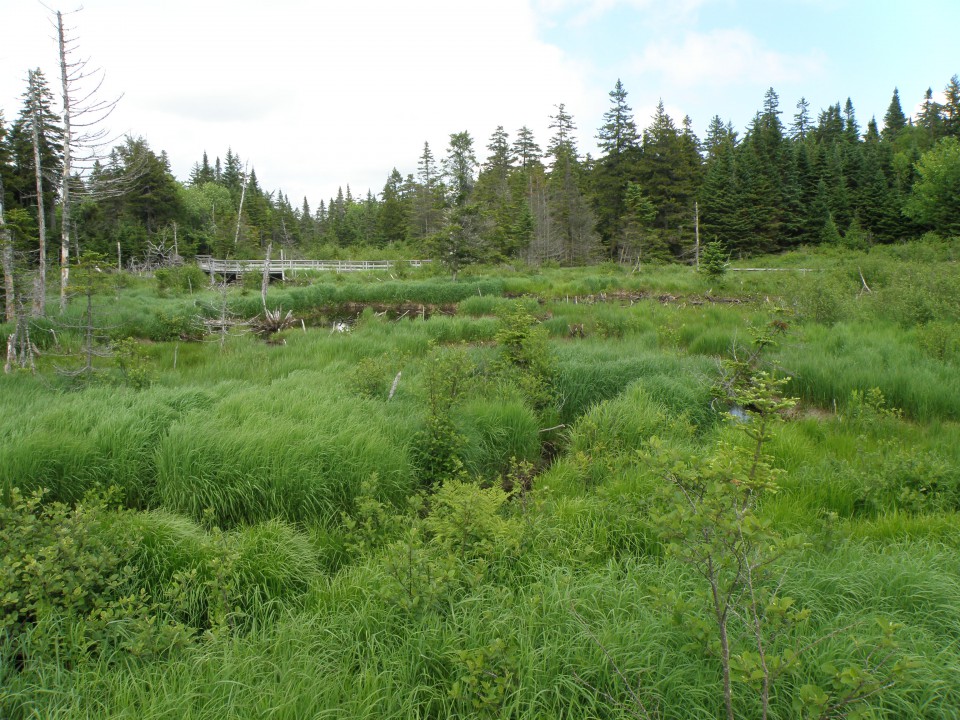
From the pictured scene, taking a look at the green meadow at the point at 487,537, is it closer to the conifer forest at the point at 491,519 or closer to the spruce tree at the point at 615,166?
the conifer forest at the point at 491,519

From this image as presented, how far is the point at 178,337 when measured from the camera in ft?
47.5

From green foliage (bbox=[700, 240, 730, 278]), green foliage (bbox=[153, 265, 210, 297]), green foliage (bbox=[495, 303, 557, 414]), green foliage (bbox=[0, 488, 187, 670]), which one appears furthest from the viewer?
green foliage (bbox=[153, 265, 210, 297])

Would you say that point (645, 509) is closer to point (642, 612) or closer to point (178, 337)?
point (642, 612)

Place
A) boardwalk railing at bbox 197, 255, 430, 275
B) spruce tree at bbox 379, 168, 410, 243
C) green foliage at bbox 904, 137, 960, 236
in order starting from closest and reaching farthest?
1. boardwalk railing at bbox 197, 255, 430, 275
2. green foliage at bbox 904, 137, 960, 236
3. spruce tree at bbox 379, 168, 410, 243

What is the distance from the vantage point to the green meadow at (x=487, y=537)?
2.60m

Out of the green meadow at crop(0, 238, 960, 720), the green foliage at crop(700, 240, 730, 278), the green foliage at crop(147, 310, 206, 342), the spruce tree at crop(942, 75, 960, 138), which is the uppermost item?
the spruce tree at crop(942, 75, 960, 138)

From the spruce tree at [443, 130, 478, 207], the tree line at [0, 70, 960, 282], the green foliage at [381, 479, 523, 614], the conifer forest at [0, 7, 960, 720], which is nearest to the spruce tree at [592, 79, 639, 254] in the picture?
the tree line at [0, 70, 960, 282]

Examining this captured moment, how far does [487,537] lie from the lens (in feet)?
13.5

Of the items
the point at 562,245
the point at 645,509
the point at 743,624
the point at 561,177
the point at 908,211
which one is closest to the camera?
the point at 743,624

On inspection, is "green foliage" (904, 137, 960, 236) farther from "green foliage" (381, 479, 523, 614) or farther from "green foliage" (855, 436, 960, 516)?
"green foliage" (381, 479, 523, 614)

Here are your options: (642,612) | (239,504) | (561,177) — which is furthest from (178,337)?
(561,177)

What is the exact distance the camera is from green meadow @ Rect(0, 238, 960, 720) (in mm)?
2602

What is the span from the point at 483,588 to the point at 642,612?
0.99 m

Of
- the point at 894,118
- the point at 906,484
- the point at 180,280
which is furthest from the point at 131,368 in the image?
the point at 894,118
